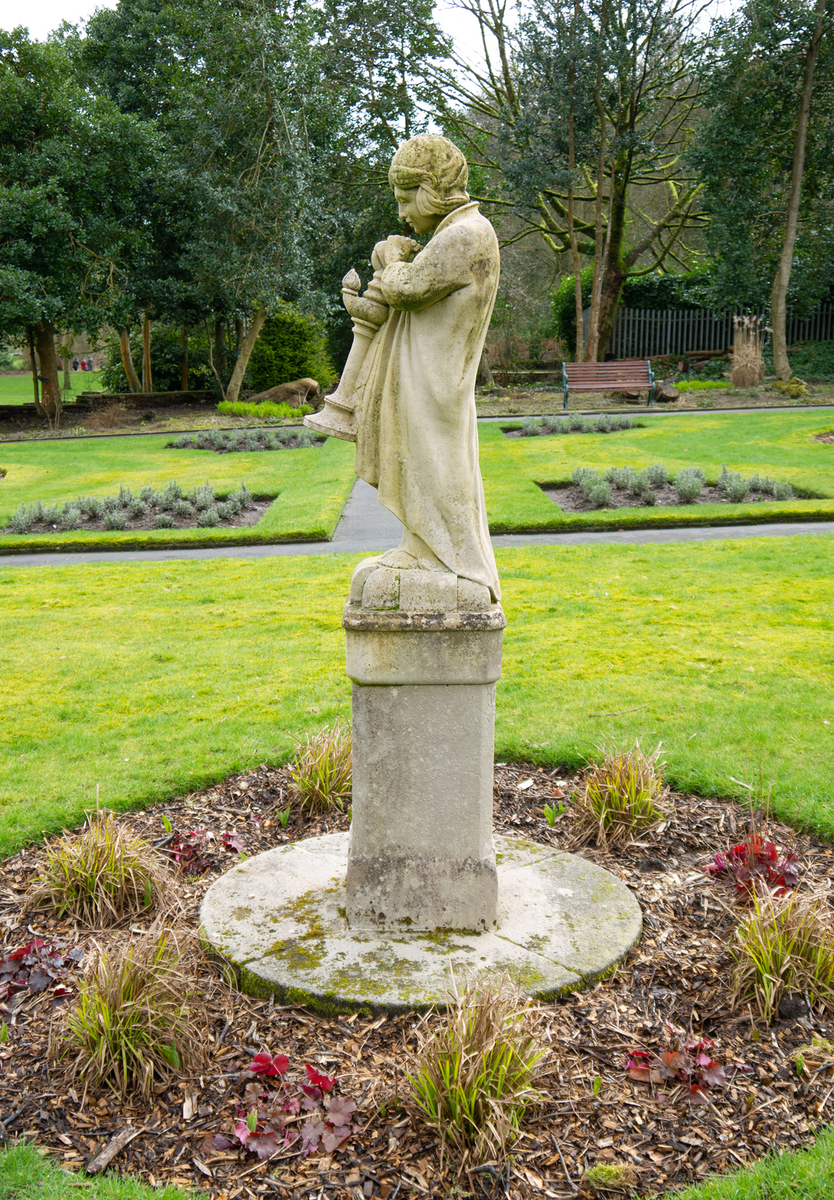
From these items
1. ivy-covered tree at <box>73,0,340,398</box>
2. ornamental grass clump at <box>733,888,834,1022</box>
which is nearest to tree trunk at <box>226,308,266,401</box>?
ivy-covered tree at <box>73,0,340,398</box>

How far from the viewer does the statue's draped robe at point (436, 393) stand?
3592 mm

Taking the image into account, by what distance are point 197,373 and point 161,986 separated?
119 feet

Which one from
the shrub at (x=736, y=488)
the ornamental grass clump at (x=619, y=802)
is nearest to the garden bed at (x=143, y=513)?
the shrub at (x=736, y=488)

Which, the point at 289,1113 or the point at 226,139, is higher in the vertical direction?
the point at 226,139

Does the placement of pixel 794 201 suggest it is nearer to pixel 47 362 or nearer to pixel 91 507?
pixel 91 507

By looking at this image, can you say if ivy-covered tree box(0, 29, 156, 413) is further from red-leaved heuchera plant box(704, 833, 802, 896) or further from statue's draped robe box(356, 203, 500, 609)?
red-leaved heuchera plant box(704, 833, 802, 896)

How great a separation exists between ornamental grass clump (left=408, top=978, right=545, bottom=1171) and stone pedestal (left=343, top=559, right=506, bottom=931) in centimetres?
81

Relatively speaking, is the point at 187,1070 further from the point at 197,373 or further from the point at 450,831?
the point at 197,373

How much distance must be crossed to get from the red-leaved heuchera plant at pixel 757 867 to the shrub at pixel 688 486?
1005 cm

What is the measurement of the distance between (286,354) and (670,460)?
63.1ft

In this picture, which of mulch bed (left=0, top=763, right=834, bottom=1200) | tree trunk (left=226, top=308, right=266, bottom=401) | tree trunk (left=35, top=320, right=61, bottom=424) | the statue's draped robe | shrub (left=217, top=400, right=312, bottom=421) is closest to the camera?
mulch bed (left=0, top=763, right=834, bottom=1200)

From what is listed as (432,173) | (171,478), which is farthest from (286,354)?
(432,173)

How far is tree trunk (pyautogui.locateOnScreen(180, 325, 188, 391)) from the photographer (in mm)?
34250

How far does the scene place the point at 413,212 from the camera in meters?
3.83
